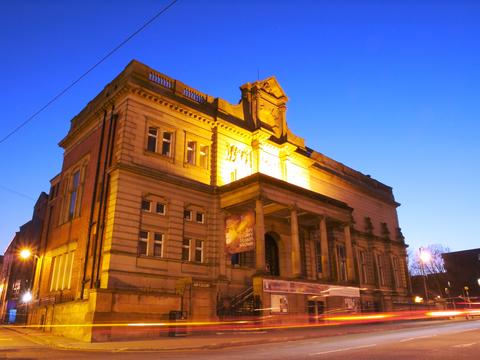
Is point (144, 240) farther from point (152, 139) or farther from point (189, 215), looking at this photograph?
point (152, 139)

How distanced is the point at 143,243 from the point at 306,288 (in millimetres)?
12537

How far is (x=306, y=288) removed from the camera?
28.9 meters

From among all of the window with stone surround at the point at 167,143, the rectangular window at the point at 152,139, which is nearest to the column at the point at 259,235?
the window with stone surround at the point at 167,143

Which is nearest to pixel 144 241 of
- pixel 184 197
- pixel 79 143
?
pixel 184 197

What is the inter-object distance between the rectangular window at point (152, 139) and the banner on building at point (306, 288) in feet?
41.4

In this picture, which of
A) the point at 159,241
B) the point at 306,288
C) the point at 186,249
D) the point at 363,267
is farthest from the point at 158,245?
the point at 363,267

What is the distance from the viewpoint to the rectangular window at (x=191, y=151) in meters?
30.8

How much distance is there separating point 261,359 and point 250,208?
21.0 metres

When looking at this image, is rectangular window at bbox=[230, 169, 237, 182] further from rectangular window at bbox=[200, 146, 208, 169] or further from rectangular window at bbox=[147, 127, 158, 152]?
rectangular window at bbox=[147, 127, 158, 152]

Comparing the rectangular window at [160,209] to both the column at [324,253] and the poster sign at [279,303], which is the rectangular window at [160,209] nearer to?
the poster sign at [279,303]

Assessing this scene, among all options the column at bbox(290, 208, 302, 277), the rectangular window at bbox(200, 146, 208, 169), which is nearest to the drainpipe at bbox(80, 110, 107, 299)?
the rectangular window at bbox(200, 146, 208, 169)

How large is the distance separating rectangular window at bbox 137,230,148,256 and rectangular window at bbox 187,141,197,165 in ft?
24.0

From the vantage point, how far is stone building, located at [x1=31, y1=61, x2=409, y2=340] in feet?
80.1

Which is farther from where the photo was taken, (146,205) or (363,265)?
(363,265)
